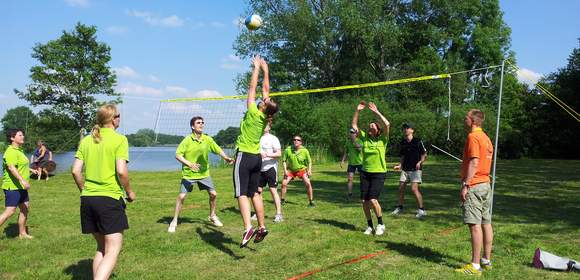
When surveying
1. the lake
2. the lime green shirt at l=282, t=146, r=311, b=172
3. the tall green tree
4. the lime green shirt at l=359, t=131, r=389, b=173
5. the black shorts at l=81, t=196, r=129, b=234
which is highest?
the tall green tree

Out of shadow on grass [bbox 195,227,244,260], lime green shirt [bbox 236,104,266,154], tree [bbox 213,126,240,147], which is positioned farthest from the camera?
tree [bbox 213,126,240,147]

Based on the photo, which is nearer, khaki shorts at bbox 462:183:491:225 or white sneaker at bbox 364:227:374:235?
khaki shorts at bbox 462:183:491:225

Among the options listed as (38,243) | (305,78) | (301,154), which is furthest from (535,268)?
(305,78)

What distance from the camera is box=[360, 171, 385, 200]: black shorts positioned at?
6.69m

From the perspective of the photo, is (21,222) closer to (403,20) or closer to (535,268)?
(535,268)

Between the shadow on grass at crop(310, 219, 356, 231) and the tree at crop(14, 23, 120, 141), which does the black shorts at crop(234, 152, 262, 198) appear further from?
the tree at crop(14, 23, 120, 141)

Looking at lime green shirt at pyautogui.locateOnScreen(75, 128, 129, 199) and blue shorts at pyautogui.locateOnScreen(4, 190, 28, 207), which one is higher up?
lime green shirt at pyautogui.locateOnScreen(75, 128, 129, 199)

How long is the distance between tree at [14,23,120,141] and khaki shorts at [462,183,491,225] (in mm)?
22966

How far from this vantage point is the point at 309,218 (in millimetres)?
8266

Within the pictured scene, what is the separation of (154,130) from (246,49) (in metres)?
20.1

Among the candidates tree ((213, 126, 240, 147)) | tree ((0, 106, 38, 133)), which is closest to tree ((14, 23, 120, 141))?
Result: tree ((213, 126, 240, 147))

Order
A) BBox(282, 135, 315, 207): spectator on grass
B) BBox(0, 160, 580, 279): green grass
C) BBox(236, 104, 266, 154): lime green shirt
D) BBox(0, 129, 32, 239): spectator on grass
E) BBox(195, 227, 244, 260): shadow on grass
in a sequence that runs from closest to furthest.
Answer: BBox(0, 160, 580, 279): green grass < BBox(236, 104, 266, 154): lime green shirt < BBox(195, 227, 244, 260): shadow on grass < BBox(0, 129, 32, 239): spectator on grass < BBox(282, 135, 315, 207): spectator on grass

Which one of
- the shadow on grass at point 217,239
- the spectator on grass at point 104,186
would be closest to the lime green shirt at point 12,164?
the shadow on grass at point 217,239

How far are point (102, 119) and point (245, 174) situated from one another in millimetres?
1894
